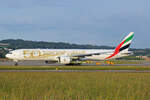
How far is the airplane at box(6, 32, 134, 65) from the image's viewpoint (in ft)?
233

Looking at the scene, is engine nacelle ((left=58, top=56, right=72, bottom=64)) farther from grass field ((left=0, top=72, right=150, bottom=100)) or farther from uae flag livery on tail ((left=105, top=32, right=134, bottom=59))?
grass field ((left=0, top=72, right=150, bottom=100))

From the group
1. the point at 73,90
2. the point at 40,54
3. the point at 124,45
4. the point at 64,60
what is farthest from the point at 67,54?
the point at 73,90

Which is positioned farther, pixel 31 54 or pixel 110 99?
pixel 31 54

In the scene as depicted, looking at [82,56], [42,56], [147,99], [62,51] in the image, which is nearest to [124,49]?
[82,56]

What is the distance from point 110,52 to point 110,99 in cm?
6048

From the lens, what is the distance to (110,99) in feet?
57.0

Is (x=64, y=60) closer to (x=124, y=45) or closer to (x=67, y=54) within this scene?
(x=67, y=54)

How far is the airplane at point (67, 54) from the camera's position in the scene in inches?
2795

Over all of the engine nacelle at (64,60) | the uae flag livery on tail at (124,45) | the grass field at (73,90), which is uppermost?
the uae flag livery on tail at (124,45)

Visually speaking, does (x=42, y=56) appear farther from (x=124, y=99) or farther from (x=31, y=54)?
(x=124, y=99)

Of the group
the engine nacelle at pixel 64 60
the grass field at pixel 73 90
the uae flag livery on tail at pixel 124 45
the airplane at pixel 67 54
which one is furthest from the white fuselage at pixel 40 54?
the grass field at pixel 73 90

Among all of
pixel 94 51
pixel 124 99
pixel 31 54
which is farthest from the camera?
pixel 94 51

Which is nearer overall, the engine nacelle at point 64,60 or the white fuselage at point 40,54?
the engine nacelle at point 64,60

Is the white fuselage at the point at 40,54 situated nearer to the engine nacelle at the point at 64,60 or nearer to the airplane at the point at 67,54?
the airplane at the point at 67,54
